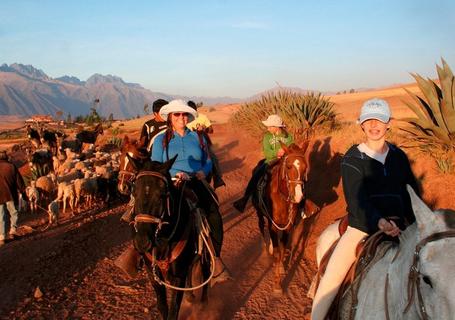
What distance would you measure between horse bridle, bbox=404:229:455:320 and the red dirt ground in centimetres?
422

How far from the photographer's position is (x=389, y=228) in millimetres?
2838

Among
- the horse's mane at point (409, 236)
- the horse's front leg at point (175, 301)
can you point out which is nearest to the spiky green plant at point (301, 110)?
the horse's front leg at point (175, 301)

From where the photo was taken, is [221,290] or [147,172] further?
[221,290]

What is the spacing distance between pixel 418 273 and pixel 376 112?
160 centimetres

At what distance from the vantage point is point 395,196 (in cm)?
336

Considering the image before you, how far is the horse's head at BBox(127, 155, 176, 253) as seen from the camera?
373 cm

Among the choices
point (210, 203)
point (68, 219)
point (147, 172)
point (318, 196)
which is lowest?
point (68, 219)

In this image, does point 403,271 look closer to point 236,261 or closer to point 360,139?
point 236,261

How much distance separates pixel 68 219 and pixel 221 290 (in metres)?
6.27

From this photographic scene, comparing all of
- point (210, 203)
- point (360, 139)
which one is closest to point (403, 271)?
point (210, 203)

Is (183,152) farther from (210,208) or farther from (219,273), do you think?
(219,273)

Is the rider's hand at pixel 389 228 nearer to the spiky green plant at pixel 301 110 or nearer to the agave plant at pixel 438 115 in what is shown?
the agave plant at pixel 438 115

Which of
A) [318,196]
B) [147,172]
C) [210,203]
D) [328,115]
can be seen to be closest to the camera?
[147,172]

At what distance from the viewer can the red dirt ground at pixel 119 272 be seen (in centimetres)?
619
